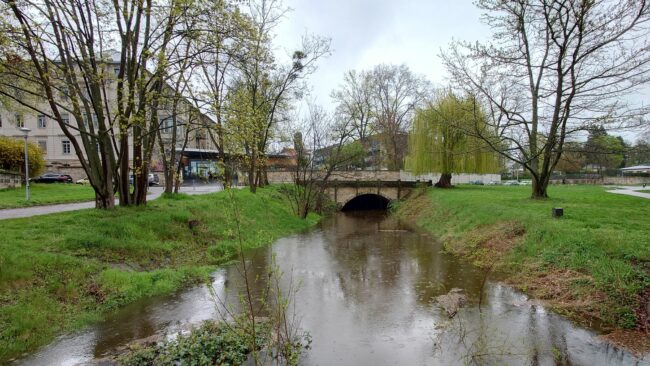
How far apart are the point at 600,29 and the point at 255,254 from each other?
13.9m

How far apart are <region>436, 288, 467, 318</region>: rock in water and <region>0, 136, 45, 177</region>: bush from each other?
27.7 metres

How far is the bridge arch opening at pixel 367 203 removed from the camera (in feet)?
119

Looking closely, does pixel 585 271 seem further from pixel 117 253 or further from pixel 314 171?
pixel 314 171

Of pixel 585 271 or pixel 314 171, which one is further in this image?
pixel 314 171

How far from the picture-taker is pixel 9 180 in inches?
892

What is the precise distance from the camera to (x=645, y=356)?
5.29 m

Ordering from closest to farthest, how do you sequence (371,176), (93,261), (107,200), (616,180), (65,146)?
(93,261)
(107,200)
(371,176)
(616,180)
(65,146)

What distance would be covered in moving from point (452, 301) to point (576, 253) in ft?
9.67

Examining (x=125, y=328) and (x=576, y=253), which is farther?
(x=576, y=253)

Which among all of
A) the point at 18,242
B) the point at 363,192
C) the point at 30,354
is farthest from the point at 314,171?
the point at 30,354

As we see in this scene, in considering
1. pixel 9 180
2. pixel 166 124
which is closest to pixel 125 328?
pixel 166 124

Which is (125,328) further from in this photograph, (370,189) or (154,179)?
(154,179)

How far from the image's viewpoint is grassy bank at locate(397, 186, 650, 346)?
21.8 ft

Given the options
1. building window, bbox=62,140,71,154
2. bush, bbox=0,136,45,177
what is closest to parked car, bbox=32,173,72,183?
bush, bbox=0,136,45,177
